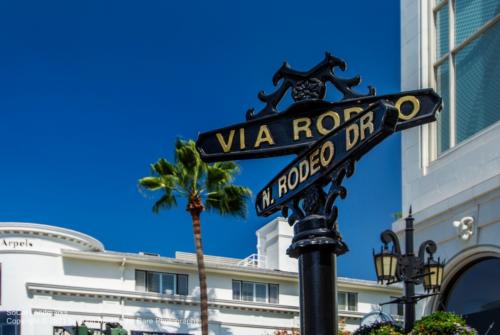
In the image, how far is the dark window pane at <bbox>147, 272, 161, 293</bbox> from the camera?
136 feet

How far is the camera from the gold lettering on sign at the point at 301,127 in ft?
16.6

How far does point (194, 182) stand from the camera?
39.9 m

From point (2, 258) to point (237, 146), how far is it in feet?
116

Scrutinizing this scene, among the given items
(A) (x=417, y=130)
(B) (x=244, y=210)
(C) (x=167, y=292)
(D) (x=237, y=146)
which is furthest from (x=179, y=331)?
(D) (x=237, y=146)

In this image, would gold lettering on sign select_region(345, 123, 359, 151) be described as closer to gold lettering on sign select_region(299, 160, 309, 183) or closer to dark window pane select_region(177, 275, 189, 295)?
gold lettering on sign select_region(299, 160, 309, 183)

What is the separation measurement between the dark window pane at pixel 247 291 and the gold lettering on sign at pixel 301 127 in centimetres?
3903

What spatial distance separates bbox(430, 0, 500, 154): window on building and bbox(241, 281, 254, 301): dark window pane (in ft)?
85.5

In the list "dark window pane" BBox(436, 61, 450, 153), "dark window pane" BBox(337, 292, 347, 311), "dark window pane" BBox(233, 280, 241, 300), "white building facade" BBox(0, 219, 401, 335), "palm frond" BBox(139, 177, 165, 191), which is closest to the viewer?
"dark window pane" BBox(436, 61, 450, 153)

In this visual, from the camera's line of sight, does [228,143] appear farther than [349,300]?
No

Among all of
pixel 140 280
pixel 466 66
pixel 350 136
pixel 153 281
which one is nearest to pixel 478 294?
pixel 466 66

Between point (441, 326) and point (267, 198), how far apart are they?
7627mm

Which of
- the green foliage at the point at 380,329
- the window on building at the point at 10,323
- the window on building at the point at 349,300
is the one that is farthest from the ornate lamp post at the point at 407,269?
the window on building at the point at 349,300

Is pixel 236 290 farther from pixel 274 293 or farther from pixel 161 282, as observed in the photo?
pixel 161 282

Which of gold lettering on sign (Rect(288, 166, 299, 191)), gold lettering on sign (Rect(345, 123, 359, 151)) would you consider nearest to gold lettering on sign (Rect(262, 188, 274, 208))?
gold lettering on sign (Rect(288, 166, 299, 191))
